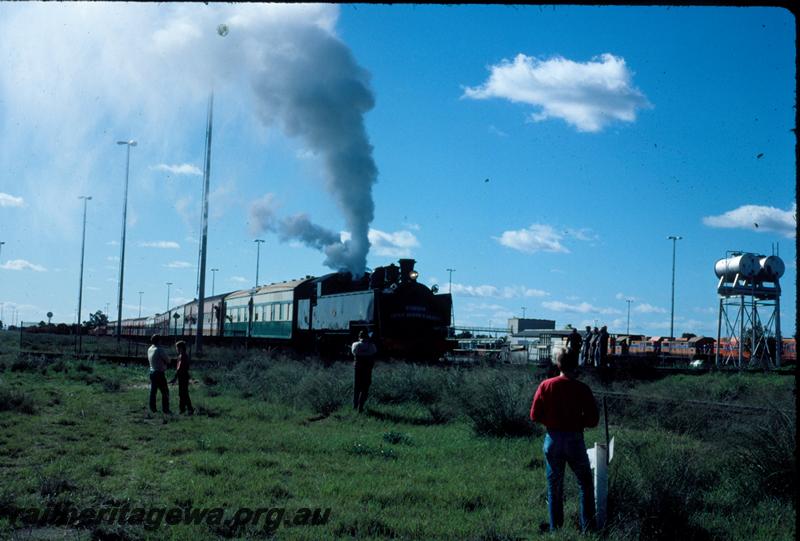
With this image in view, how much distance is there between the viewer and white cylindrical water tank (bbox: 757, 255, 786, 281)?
132 ft

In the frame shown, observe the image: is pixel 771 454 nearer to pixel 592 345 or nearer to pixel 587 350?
pixel 592 345

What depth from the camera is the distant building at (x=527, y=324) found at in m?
76.7

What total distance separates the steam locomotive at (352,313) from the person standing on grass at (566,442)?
738 inches

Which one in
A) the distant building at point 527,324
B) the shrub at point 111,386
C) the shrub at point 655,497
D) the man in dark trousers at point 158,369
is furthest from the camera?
the distant building at point 527,324

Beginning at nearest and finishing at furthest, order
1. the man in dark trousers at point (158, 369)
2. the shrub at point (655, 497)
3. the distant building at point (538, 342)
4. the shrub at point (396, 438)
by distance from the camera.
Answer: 1. the shrub at point (655, 497)
2. the shrub at point (396, 438)
3. the man in dark trousers at point (158, 369)
4. the distant building at point (538, 342)

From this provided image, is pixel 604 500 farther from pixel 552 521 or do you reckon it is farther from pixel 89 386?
pixel 89 386

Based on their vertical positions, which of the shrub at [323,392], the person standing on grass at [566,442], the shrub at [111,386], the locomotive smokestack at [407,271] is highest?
the locomotive smokestack at [407,271]

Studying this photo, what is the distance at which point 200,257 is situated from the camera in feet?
112

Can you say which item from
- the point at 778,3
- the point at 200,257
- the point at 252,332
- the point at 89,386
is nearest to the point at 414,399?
the point at 89,386

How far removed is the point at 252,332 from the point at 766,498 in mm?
33953

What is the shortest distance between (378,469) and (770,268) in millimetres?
36533

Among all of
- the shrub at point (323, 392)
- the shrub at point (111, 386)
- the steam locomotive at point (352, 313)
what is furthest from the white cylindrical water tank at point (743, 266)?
the shrub at point (111, 386)

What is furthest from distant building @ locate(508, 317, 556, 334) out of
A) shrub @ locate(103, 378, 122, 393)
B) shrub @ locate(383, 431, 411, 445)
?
shrub @ locate(383, 431, 411, 445)

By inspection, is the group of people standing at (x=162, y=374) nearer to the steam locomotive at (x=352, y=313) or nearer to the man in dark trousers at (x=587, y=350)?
the steam locomotive at (x=352, y=313)
